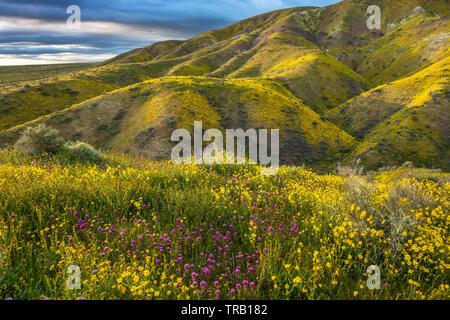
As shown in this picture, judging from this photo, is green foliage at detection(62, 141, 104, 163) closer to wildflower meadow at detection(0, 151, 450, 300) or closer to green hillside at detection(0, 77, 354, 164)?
wildflower meadow at detection(0, 151, 450, 300)

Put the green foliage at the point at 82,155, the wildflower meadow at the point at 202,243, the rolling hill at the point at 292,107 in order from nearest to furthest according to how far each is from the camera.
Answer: the wildflower meadow at the point at 202,243 → the green foliage at the point at 82,155 → the rolling hill at the point at 292,107

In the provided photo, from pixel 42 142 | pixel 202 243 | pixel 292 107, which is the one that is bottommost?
pixel 202 243

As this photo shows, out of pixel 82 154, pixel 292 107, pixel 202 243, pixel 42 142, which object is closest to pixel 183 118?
pixel 292 107

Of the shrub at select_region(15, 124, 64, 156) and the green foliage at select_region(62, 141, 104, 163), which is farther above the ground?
the shrub at select_region(15, 124, 64, 156)

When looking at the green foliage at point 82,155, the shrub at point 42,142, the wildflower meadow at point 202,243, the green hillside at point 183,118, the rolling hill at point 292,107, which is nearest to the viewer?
the wildflower meadow at point 202,243

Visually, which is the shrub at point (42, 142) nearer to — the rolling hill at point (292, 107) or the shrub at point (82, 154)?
the shrub at point (82, 154)

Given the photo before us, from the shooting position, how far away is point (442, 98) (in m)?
40.5

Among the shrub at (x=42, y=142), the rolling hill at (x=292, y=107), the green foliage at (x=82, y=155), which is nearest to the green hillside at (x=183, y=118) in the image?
the rolling hill at (x=292, y=107)

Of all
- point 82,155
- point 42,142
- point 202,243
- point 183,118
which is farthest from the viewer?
point 183,118

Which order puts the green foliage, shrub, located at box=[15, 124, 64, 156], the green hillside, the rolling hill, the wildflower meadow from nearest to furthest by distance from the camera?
1. the wildflower meadow
2. the green foliage
3. shrub, located at box=[15, 124, 64, 156]
4. the green hillside
5. the rolling hill

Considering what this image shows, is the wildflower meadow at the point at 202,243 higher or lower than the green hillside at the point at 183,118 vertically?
lower

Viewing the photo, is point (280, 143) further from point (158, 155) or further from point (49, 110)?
point (49, 110)

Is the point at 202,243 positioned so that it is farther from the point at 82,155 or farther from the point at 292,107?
the point at 292,107

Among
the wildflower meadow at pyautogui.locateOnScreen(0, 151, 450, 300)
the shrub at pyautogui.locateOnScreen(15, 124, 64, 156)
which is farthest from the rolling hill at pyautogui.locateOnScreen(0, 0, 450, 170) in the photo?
the wildflower meadow at pyautogui.locateOnScreen(0, 151, 450, 300)
